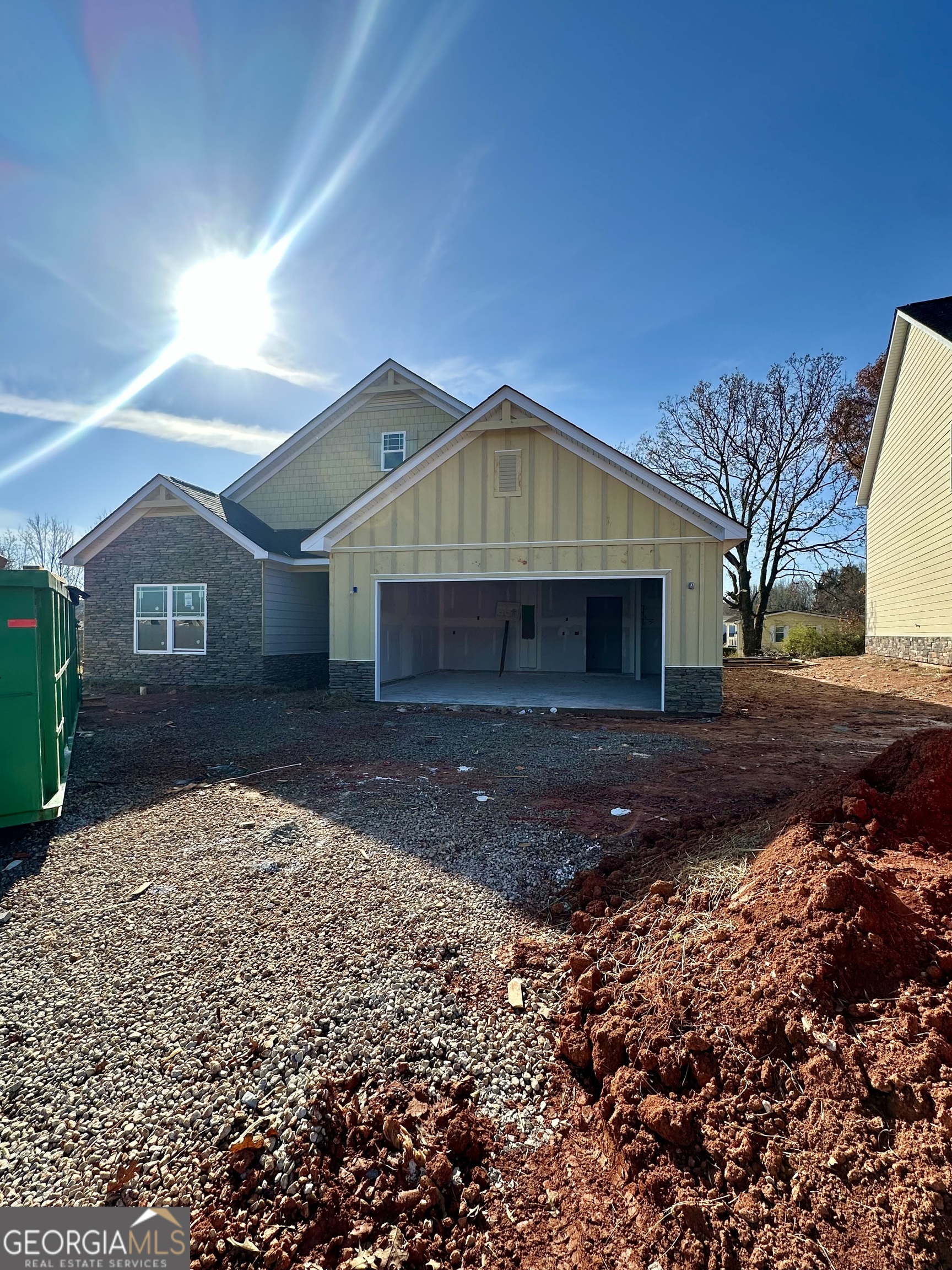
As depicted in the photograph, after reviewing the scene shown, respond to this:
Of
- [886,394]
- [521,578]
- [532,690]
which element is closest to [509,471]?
[521,578]

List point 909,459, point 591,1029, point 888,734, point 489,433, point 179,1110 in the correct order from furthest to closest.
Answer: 1. point 909,459
2. point 489,433
3. point 888,734
4. point 591,1029
5. point 179,1110

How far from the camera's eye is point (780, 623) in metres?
43.5

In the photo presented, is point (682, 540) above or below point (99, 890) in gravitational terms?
above

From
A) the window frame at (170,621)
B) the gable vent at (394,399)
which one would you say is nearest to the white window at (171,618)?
the window frame at (170,621)

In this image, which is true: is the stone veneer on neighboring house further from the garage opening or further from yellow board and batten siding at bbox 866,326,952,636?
yellow board and batten siding at bbox 866,326,952,636

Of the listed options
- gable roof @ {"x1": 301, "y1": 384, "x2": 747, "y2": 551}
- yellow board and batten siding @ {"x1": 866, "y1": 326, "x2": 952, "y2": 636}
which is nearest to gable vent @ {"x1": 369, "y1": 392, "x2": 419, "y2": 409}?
gable roof @ {"x1": 301, "y1": 384, "x2": 747, "y2": 551}

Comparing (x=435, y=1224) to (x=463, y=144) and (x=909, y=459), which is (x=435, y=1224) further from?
(x=909, y=459)

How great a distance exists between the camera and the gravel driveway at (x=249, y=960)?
2.03 m

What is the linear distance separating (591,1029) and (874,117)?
15.5 meters

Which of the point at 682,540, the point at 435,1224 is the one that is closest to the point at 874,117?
the point at 682,540

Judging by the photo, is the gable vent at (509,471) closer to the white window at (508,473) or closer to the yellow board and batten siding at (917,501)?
the white window at (508,473)

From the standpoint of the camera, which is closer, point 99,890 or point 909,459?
point 99,890

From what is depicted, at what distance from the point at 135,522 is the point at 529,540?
34.6ft

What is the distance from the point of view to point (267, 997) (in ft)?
8.67
